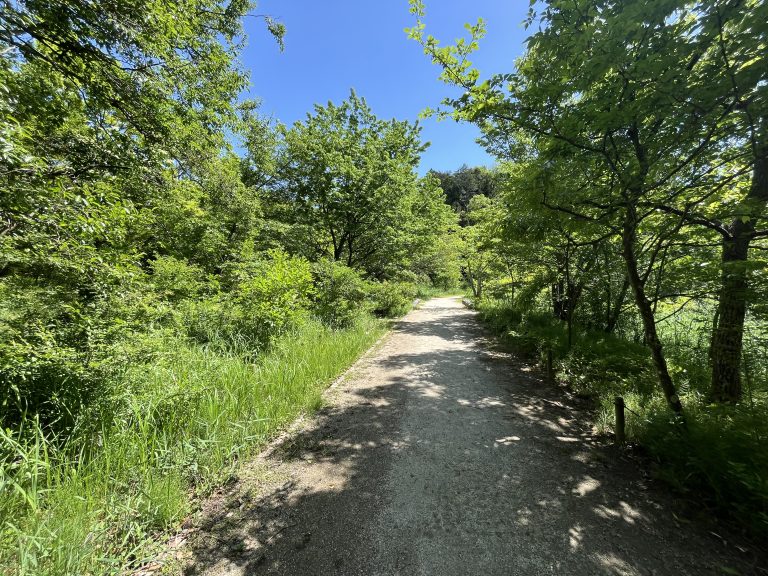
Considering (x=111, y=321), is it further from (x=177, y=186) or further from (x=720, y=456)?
(x=720, y=456)

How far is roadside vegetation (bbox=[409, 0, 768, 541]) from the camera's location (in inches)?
88.7

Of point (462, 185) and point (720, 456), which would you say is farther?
point (462, 185)

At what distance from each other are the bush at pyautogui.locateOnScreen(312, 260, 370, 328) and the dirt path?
4394mm

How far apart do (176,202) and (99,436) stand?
7.66 metres

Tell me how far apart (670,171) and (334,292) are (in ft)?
24.2

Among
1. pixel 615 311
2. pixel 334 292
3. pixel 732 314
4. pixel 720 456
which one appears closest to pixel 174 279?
pixel 334 292

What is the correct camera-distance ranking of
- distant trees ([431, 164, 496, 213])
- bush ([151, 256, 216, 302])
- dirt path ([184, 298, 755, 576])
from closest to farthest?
dirt path ([184, 298, 755, 576]), bush ([151, 256, 216, 302]), distant trees ([431, 164, 496, 213])

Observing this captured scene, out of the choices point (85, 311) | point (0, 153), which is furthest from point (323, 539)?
point (0, 153)

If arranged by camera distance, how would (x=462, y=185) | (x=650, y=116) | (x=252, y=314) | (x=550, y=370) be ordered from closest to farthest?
1. (x=650, y=116)
2. (x=550, y=370)
3. (x=252, y=314)
4. (x=462, y=185)

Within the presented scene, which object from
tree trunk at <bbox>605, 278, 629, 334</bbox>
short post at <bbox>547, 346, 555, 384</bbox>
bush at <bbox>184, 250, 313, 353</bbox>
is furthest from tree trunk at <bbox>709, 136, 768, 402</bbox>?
bush at <bbox>184, 250, 313, 353</bbox>

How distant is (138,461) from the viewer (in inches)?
99.5

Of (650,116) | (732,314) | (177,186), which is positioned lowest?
(732,314)

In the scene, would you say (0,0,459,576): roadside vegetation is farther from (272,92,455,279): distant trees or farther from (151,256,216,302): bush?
(272,92,455,279): distant trees

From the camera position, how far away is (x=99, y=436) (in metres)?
2.64
